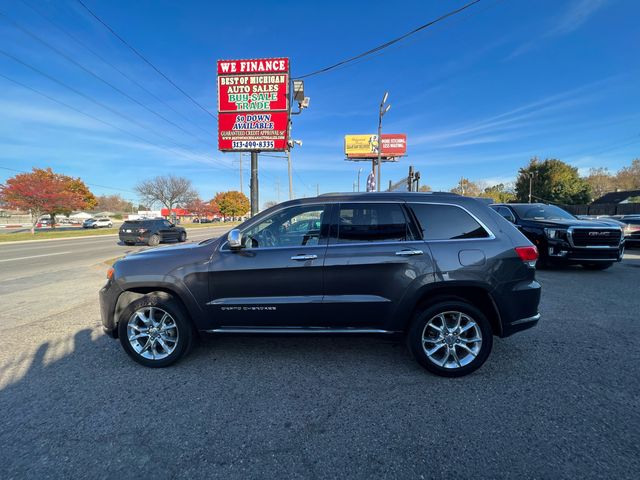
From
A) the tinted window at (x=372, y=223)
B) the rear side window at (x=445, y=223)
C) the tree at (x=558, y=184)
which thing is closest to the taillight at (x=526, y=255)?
the rear side window at (x=445, y=223)

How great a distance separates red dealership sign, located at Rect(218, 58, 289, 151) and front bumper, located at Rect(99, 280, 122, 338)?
28.7 feet

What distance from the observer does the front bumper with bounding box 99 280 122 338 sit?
124 inches

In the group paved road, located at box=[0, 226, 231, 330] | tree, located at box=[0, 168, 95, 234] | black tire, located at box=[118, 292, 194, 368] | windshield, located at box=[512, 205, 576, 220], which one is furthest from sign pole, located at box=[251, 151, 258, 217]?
tree, located at box=[0, 168, 95, 234]

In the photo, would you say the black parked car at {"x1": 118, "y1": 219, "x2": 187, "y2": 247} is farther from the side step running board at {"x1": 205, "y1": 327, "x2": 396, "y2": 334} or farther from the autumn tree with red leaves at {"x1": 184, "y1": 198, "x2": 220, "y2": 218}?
the autumn tree with red leaves at {"x1": 184, "y1": 198, "x2": 220, "y2": 218}

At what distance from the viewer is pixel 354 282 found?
290 cm

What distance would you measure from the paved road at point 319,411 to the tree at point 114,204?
128m

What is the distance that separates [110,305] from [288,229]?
2130 millimetres

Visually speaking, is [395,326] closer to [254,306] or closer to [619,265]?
[254,306]

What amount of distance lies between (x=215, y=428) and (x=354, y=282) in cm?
170

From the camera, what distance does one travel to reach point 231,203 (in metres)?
79.8

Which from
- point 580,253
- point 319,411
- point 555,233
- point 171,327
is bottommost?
point 319,411

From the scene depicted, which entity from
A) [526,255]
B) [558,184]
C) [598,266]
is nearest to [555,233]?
[598,266]

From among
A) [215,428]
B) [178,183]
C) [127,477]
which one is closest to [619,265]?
[215,428]

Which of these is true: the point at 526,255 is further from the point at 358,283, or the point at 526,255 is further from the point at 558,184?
the point at 558,184
